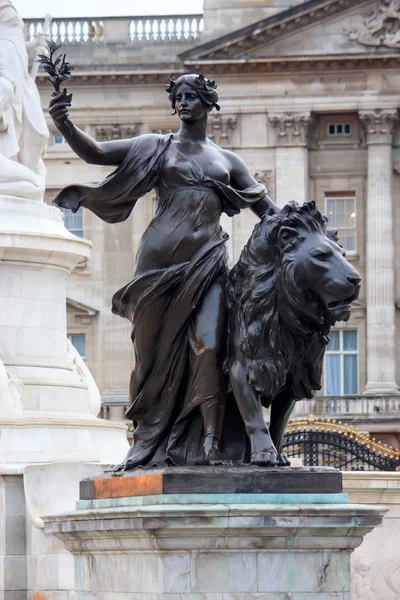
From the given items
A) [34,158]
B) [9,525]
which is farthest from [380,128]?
[9,525]

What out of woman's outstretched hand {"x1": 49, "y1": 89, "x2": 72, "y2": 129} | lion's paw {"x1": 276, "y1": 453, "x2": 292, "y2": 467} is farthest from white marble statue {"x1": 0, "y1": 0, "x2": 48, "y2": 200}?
lion's paw {"x1": 276, "y1": 453, "x2": 292, "y2": 467}

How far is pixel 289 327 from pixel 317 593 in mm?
1251

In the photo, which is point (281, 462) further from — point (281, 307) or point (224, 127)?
point (224, 127)

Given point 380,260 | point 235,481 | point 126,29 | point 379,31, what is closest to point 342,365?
point 380,260

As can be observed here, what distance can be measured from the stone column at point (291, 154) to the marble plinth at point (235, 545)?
150 ft

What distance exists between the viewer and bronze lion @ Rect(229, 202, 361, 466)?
27.0 feet

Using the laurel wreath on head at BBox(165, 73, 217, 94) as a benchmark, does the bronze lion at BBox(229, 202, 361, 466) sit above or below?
below

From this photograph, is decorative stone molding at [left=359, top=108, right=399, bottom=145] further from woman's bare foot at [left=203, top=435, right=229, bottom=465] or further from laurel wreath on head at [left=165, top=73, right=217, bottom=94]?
woman's bare foot at [left=203, top=435, right=229, bottom=465]

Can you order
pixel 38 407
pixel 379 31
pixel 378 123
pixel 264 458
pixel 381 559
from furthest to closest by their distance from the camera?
1. pixel 379 31
2. pixel 378 123
3. pixel 38 407
4. pixel 381 559
5. pixel 264 458

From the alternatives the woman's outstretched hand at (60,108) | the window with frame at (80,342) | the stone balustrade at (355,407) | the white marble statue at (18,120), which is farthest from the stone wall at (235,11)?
the woman's outstretched hand at (60,108)

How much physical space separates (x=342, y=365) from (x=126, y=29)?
508 inches

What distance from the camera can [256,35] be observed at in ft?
179

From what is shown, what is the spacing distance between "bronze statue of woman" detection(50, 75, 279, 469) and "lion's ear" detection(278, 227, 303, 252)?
39 centimetres

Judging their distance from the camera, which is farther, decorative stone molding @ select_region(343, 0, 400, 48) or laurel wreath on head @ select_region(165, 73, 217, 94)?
decorative stone molding @ select_region(343, 0, 400, 48)
